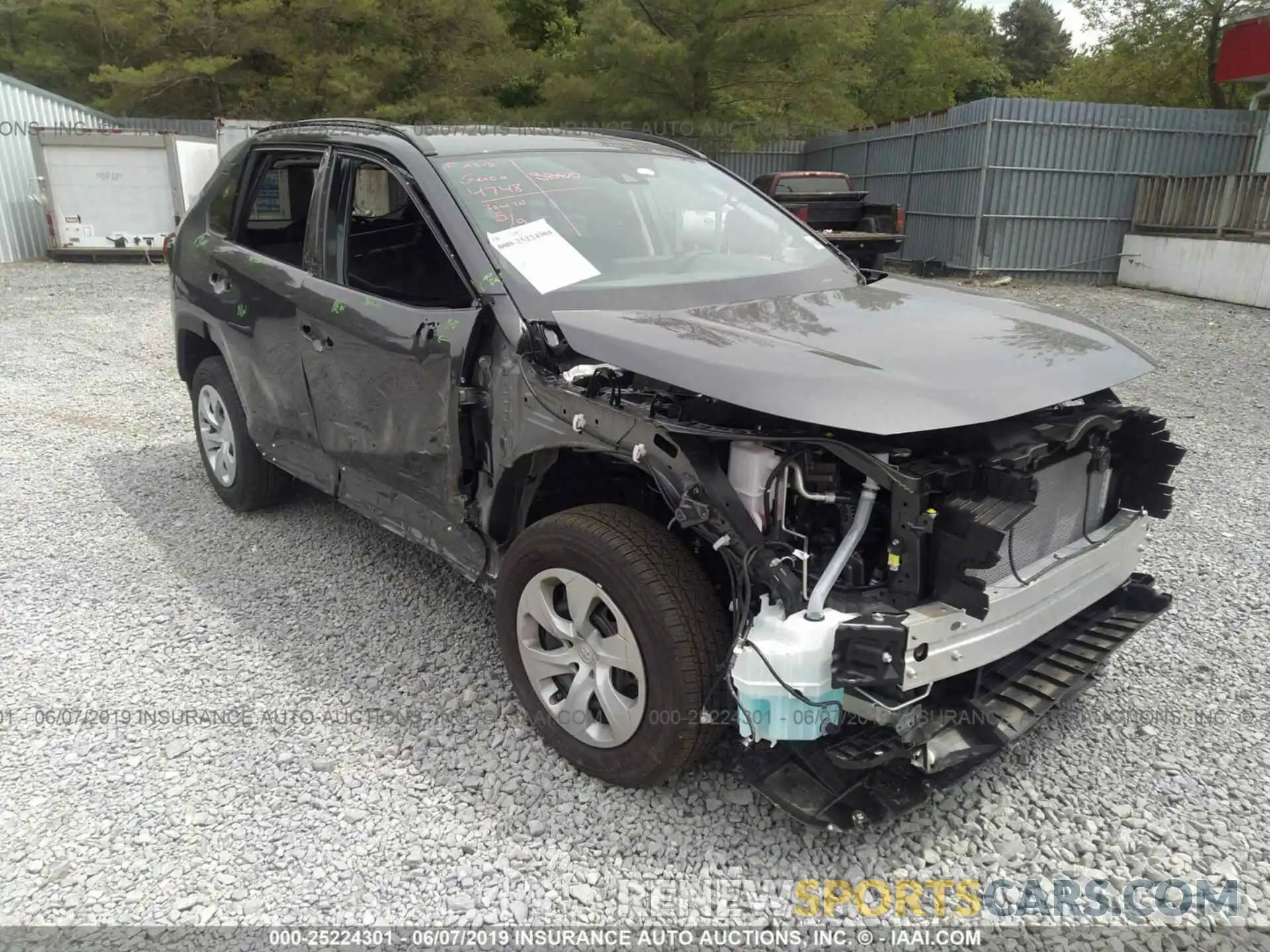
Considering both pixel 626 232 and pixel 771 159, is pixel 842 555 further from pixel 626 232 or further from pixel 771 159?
pixel 771 159

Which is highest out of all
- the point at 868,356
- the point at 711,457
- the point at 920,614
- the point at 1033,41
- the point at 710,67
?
the point at 1033,41

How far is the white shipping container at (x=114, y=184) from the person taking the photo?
1614cm

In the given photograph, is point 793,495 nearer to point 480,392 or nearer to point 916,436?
point 916,436

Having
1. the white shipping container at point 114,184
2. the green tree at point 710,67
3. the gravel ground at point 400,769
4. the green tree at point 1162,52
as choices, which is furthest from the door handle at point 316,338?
the green tree at point 1162,52

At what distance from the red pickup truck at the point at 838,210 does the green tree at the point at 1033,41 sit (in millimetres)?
44595

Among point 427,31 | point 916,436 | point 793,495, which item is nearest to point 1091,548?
point 916,436

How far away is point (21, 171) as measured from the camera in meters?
17.1

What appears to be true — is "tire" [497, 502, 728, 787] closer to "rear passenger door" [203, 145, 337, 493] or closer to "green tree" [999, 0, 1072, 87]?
"rear passenger door" [203, 145, 337, 493]

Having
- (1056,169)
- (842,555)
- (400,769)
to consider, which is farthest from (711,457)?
(1056,169)

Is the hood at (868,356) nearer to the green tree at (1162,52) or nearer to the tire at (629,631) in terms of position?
the tire at (629,631)

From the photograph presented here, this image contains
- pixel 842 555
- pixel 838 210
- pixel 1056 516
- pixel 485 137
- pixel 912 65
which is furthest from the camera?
pixel 912 65

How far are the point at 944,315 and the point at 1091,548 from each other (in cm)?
88

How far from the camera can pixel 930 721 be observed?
Result: 2.49 meters

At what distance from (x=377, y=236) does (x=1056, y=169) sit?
14796mm
